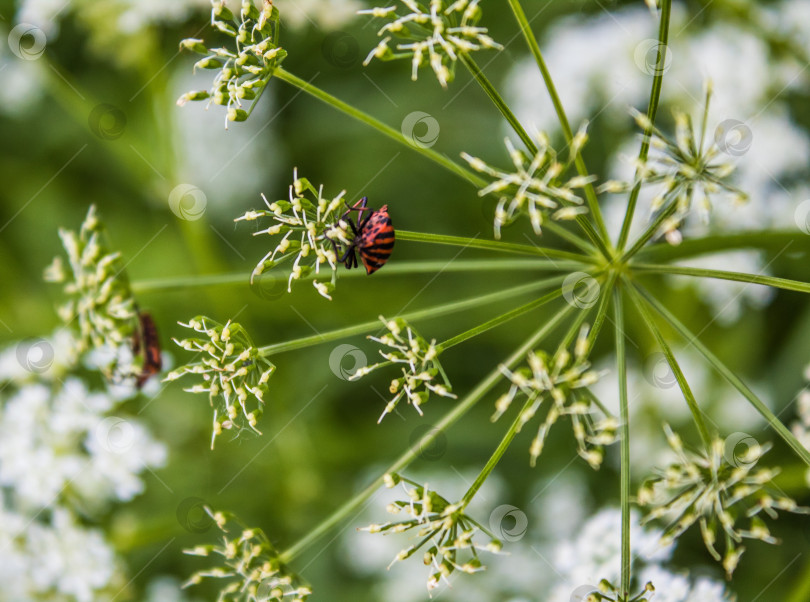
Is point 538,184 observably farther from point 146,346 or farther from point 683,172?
point 146,346

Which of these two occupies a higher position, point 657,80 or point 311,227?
point 311,227

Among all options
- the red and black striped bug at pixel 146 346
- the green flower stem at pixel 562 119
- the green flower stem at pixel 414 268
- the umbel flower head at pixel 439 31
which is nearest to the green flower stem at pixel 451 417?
the green flower stem at pixel 414 268

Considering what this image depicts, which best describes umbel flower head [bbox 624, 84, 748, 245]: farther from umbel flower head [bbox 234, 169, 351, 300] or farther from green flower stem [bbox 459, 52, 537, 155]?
umbel flower head [bbox 234, 169, 351, 300]

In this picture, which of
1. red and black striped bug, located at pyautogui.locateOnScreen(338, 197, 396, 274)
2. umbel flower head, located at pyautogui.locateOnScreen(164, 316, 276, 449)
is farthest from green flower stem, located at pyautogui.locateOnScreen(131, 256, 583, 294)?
umbel flower head, located at pyautogui.locateOnScreen(164, 316, 276, 449)

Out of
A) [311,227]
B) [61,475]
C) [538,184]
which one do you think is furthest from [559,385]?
[61,475]

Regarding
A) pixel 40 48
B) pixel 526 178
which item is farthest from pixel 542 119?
pixel 40 48

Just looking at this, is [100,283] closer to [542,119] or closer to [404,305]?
[404,305]

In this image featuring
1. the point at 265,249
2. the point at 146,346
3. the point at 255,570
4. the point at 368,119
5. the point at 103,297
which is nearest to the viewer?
the point at 368,119

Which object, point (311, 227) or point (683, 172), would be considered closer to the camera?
point (683, 172)
